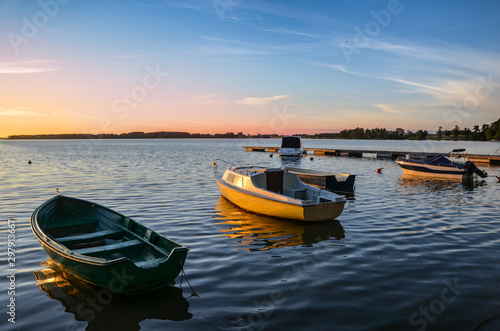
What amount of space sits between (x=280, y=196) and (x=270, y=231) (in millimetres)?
1844

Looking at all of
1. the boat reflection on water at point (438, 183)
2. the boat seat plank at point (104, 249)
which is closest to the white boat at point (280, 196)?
the boat seat plank at point (104, 249)

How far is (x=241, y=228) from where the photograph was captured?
606 inches

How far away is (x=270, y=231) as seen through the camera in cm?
Result: 1492

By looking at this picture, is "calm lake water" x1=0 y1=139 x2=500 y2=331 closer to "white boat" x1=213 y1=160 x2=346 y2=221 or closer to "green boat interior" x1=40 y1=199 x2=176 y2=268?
"white boat" x1=213 y1=160 x2=346 y2=221

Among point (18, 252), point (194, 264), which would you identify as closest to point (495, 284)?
point (194, 264)

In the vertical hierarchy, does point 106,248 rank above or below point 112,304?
above

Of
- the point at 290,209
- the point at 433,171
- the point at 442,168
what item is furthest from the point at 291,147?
the point at 290,209

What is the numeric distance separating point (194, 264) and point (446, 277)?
300 inches

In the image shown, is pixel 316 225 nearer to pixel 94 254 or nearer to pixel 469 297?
pixel 469 297

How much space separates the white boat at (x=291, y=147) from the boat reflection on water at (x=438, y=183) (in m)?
32.3

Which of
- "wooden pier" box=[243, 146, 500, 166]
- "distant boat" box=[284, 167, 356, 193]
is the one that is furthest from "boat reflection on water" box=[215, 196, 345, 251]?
"wooden pier" box=[243, 146, 500, 166]

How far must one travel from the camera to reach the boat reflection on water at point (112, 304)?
7.50 metres

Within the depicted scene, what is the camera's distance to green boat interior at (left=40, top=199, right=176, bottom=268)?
9.50 metres

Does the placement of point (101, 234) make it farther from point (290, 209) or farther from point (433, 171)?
point (433, 171)
